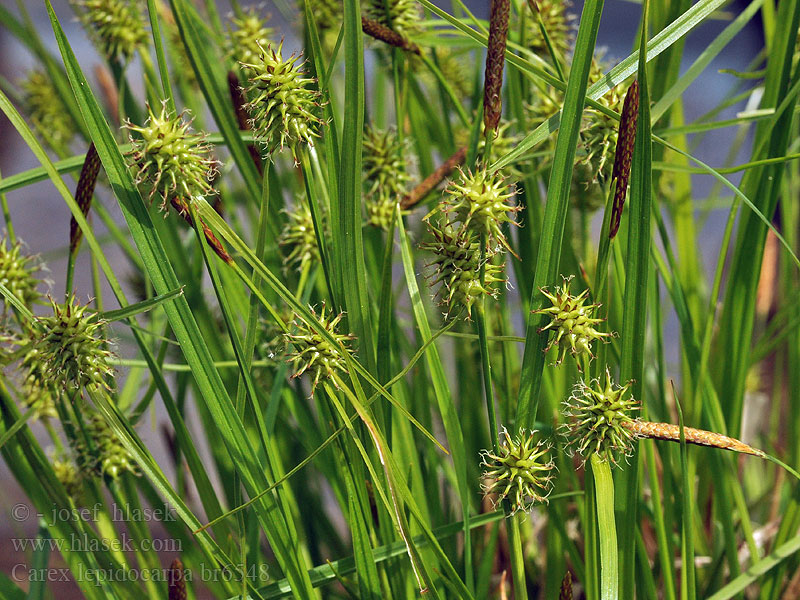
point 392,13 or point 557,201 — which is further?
point 392,13

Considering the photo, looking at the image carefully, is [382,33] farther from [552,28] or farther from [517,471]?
[517,471]

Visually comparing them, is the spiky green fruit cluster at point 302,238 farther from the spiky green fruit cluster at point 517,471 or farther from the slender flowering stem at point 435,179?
the spiky green fruit cluster at point 517,471

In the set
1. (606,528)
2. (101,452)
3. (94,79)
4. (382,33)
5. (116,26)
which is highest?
(94,79)

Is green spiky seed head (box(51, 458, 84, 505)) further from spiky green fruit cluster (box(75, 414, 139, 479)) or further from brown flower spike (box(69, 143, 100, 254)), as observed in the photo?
brown flower spike (box(69, 143, 100, 254))

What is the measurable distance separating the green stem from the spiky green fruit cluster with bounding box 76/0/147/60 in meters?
0.58

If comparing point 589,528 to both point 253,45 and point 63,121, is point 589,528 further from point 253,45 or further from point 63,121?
point 63,121

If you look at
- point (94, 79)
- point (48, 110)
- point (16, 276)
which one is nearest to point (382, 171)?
point (16, 276)

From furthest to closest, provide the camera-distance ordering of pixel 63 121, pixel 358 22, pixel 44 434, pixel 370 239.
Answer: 1. pixel 44 434
2. pixel 63 121
3. pixel 370 239
4. pixel 358 22

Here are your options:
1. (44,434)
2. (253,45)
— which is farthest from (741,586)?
(44,434)

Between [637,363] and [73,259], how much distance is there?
39 cm

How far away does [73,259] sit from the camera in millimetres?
450

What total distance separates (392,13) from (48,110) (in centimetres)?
57

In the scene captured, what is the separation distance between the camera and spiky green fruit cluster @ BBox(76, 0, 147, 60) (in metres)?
0.61

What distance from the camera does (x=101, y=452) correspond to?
0.52 meters
